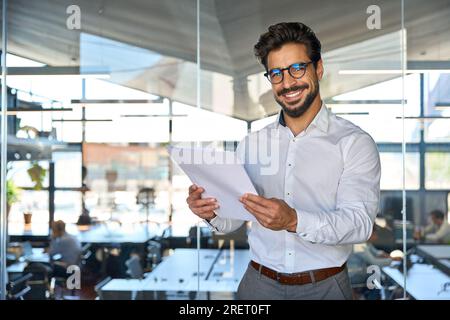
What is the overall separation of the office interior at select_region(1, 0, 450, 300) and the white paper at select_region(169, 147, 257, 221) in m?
2.65

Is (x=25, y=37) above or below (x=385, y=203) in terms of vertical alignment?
above

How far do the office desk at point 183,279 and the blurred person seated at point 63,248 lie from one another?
39 cm

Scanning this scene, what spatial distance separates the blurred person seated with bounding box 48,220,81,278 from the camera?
4.73 m

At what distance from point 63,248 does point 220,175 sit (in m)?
3.38

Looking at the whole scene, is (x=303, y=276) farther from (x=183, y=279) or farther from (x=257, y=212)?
(x=183, y=279)

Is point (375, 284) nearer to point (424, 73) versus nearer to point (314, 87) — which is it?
point (424, 73)

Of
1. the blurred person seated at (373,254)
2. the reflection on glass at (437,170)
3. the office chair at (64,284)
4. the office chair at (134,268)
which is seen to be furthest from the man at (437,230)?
the office chair at (64,284)

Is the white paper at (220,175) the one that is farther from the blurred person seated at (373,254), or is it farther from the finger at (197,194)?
the blurred person seated at (373,254)

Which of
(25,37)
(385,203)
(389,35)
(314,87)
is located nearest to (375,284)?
(385,203)

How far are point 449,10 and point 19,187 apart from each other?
400 centimetres

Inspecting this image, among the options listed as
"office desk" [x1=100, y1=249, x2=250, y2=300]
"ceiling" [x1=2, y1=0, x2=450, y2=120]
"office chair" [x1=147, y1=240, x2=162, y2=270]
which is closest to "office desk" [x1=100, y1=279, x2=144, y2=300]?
"office desk" [x1=100, y1=249, x2=250, y2=300]

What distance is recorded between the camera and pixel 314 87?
1968 millimetres

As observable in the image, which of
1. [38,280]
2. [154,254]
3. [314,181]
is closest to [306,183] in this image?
[314,181]

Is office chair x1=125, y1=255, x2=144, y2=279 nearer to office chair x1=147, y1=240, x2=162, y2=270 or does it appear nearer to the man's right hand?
office chair x1=147, y1=240, x2=162, y2=270
